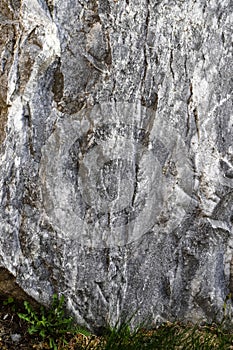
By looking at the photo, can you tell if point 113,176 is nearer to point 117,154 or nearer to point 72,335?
point 117,154

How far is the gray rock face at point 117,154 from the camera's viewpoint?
3.17 metres

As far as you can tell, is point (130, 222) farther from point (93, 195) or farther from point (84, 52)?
point (84, 52)

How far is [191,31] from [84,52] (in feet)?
2.01

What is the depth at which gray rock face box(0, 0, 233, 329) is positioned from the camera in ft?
10.4

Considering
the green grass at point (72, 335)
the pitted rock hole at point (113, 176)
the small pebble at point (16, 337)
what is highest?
the pitted rock hole at point (113, 176)

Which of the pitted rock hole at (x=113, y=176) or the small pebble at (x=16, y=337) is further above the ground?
the pitted rock hole at (x=113, y=176)

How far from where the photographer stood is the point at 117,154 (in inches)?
132

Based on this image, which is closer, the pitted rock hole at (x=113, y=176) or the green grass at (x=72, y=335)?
the green grass at (x=72, y=335)

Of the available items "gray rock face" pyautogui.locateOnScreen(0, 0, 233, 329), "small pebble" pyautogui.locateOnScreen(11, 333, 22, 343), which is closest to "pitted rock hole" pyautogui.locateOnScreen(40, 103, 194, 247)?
"gray rock face" pyautogui.locateOnScreen(0, 0, 233, 329)

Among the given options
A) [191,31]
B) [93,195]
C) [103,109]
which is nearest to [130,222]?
[93,195]

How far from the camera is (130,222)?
3428 mm

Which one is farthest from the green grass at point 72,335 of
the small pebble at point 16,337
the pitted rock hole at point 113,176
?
the pitted rock hole at point 113,176

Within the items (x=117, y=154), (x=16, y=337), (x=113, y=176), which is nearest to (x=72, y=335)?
(x=16, y=337)

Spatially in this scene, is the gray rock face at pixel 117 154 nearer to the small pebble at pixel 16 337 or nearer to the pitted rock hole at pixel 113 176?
the pitted rock hole at pixel 113 176
